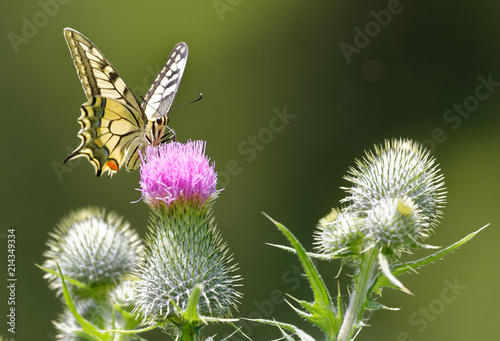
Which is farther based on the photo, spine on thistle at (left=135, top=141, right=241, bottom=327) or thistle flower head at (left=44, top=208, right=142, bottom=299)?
thistle flower head at (left=44, top=208, right=142, bottom=299)

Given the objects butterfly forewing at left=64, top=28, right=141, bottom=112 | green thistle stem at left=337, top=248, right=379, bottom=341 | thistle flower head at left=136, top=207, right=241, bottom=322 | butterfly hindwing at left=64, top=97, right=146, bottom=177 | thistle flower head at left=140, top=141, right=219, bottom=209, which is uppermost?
butterfly forewing at left=64, top=28, right=141, bottom=112

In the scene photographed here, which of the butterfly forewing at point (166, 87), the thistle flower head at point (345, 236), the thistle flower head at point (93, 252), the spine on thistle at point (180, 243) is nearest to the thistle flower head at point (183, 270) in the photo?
the spine on thistle at point (180, 243)

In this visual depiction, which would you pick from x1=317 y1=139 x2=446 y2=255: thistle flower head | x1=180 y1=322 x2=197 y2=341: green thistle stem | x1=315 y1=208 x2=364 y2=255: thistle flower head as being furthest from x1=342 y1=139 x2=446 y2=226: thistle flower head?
x1=180 y1=322 x2=197 y2=341: green thistle stem

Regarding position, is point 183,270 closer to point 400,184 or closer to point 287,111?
point 400,184

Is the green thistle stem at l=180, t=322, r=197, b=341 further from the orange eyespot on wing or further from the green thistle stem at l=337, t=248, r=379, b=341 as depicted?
the orange eyespot on wing

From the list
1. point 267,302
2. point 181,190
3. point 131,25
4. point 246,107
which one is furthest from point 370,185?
point 131,25

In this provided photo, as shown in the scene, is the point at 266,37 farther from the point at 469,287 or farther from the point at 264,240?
the point at 469,287
